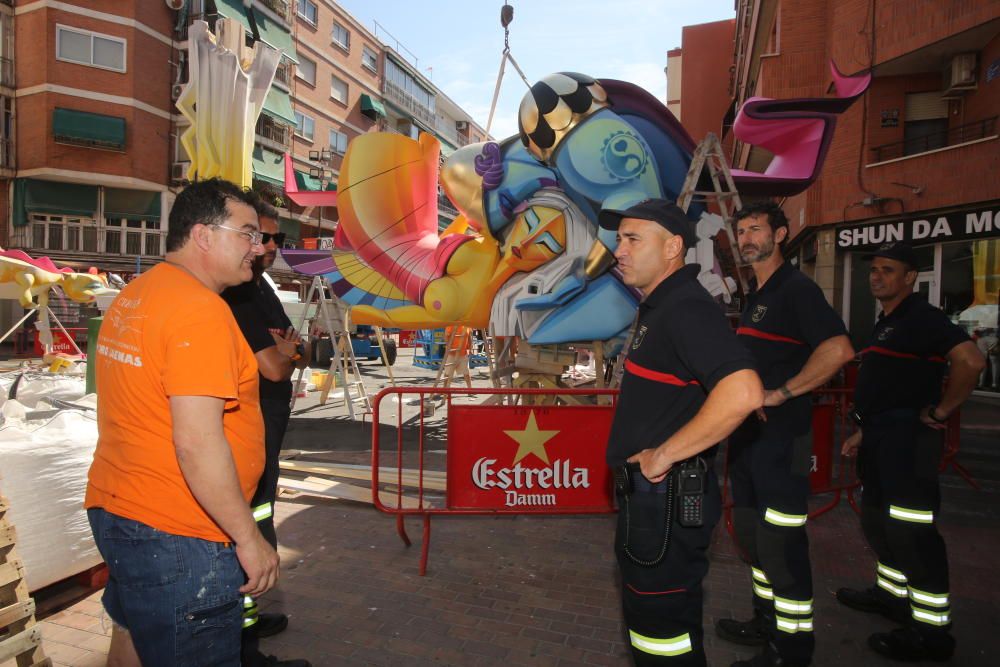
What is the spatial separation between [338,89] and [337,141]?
2847 mm

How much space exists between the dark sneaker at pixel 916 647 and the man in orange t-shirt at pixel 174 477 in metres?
2.94

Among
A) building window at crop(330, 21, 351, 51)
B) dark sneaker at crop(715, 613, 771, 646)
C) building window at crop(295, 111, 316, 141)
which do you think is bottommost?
dark sneaker at crop(715, 613, 771, 646)

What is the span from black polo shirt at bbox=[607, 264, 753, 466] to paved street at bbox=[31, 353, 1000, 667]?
5.08 feet

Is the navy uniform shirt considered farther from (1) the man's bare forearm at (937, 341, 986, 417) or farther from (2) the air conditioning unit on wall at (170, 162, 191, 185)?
(2) the air conditioning unit on wall at (170, 162, 191, 185)

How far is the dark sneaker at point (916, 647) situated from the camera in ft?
9.34

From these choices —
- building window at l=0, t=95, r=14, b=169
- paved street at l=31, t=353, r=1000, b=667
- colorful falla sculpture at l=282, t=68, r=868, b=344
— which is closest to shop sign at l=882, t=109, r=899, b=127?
colorful falla sculpture at l=282, t=68, r=868, b=344

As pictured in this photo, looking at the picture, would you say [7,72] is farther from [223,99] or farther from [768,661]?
[768,661]

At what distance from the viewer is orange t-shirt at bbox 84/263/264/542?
62.9 inches

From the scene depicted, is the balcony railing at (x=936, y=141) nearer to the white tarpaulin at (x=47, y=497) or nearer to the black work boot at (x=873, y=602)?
the black work boot at (x=873, y=602)

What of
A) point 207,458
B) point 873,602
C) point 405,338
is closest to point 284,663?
point 207,458

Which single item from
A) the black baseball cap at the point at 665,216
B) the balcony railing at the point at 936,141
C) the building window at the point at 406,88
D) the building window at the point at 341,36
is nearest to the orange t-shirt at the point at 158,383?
the black baseball cap at the point at 665,216

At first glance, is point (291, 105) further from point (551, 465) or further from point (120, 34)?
point (551, 465)

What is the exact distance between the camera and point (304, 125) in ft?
103

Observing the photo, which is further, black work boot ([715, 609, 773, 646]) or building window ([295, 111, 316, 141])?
building window ([295, 111, 316, 141])
